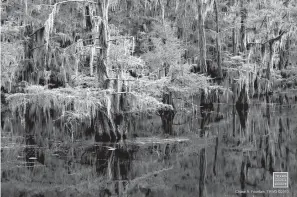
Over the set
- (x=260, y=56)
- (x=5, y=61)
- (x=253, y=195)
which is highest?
(x=260, y=56)

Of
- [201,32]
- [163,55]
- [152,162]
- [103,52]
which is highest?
[201,32]

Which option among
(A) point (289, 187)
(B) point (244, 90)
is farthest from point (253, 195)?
(B) point (244, 90)

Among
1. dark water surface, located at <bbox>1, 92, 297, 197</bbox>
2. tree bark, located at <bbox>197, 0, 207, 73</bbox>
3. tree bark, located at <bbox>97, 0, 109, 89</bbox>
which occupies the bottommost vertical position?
dark water surface, located at <bbox>1, 92, 297, 197</bbox>

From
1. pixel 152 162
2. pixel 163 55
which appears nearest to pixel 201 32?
pixel 163 55

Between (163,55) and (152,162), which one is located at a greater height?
(163,55)

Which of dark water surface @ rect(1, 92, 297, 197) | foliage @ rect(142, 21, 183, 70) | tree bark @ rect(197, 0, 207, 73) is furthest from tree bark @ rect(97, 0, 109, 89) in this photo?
tree bark @ rect(197, 0, 207, 73)

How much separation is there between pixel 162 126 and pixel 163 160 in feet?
Result: 18.5

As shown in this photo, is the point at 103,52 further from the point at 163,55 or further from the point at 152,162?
the point at 163,55

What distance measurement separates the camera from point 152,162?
32.6 ft

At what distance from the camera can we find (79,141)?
12.4m

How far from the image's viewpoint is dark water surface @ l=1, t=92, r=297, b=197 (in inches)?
316

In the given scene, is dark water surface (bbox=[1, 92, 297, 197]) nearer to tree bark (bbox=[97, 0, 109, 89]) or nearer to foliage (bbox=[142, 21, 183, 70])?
tree bark (bbox=[97, 0, 109, 89])

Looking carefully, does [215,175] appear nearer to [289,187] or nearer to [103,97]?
[289,187]

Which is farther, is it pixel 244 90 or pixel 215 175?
pixel 244 90
